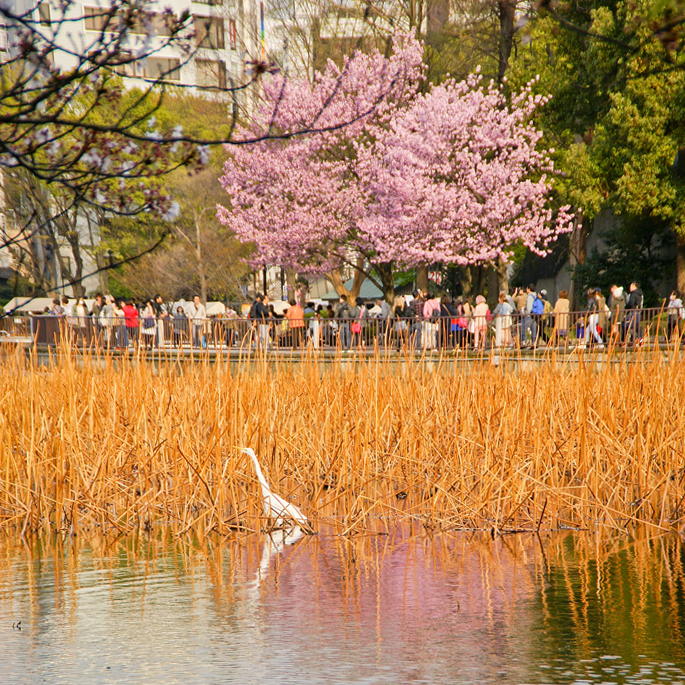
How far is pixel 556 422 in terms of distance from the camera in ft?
24.7

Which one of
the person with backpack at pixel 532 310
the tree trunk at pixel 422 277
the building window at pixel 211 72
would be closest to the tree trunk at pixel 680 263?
the person with backpack at pixel 532 310

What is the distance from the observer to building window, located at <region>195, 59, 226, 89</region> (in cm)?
727

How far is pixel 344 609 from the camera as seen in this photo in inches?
215

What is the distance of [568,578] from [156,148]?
391cm

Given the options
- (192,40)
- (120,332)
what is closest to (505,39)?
(120,332)

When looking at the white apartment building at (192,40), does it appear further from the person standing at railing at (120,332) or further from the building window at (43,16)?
the person standing at railing at (120,332)

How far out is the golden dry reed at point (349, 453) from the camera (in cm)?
692

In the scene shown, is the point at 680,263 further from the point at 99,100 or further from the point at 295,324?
the point at 99,100

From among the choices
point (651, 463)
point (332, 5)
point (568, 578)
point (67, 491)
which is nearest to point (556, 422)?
Answer: point (651, 463)

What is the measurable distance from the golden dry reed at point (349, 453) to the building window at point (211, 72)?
8.75 ft

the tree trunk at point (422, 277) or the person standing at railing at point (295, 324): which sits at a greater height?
the tree trunk at point (422, 277)

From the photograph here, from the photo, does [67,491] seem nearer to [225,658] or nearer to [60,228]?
[225,658]

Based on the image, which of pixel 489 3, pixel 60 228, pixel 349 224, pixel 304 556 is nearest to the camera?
pixel 304 556

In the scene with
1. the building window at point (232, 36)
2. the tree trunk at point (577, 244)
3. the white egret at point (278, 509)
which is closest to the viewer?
the white egret at point (278, 509)
